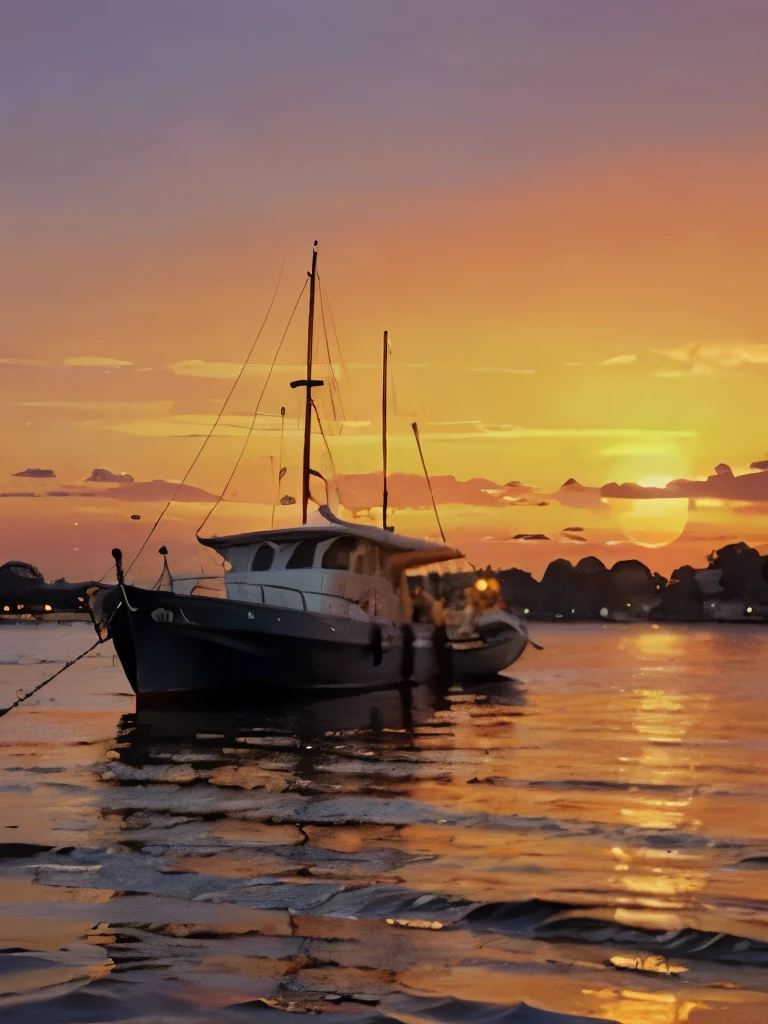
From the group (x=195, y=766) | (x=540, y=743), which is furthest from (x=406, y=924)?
(x=540, y=743)

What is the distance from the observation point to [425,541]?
133 feet

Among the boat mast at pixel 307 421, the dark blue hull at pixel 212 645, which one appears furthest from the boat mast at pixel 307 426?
the dark blue hull at pixel 212 645

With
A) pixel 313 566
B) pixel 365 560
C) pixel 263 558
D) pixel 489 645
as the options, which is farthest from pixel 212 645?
pixel 489 645

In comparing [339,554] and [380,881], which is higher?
[339,554]

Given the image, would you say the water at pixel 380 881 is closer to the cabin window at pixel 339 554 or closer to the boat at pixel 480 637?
the cabin window at pixel 339 554

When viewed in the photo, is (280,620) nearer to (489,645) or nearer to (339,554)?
(339,554)

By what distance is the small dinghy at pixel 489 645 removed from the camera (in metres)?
48.8

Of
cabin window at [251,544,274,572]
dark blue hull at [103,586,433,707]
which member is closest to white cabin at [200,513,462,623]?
cabin window at [251,544,274,572]

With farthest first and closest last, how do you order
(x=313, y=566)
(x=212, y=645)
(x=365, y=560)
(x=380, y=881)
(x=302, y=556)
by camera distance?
(x=365, y=560)
(x=302, y=556)
(x=313, y=566)
(x=212, y=645)
(x=380, y=881)

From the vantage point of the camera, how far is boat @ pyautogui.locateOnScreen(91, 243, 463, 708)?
30.9 meters

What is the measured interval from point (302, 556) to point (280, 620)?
14.2ft

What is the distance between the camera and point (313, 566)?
35125 millimetres

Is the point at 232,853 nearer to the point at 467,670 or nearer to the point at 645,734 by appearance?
the point at 645,734

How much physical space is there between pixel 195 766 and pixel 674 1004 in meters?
13.9
